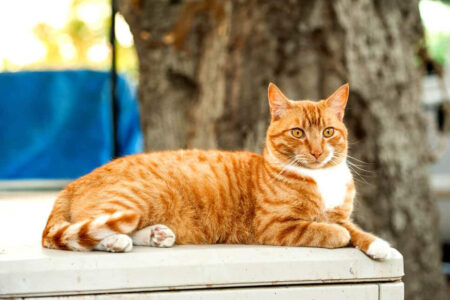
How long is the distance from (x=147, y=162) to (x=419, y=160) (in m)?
2.09

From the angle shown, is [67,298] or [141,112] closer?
[67,298]

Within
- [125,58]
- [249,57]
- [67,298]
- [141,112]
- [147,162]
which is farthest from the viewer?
[125,58]

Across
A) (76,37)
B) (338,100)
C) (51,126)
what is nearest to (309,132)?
(338,100)

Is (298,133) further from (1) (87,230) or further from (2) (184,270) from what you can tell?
(1) (87,230)

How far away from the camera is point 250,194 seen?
5.41ft

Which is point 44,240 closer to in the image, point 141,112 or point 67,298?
point 67,298

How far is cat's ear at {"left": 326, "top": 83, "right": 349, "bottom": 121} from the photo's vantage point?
5.21 ft

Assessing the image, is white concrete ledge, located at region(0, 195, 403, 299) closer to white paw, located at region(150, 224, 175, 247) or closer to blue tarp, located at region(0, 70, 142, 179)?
white paw, located at region(150, 224, 175, 247)

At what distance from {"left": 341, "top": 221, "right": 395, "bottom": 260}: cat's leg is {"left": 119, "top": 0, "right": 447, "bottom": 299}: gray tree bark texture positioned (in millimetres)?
1351

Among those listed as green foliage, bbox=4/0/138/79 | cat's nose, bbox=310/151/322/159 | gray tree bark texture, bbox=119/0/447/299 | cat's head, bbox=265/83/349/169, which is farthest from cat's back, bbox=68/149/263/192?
green foliage, bbox=4/0/138/79

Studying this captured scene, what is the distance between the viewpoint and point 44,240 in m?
1.38

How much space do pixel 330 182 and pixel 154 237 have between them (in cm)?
61

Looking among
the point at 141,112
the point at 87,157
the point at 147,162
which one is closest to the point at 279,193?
the point at 147,162

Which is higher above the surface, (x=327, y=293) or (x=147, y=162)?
(x=147, y=162)
